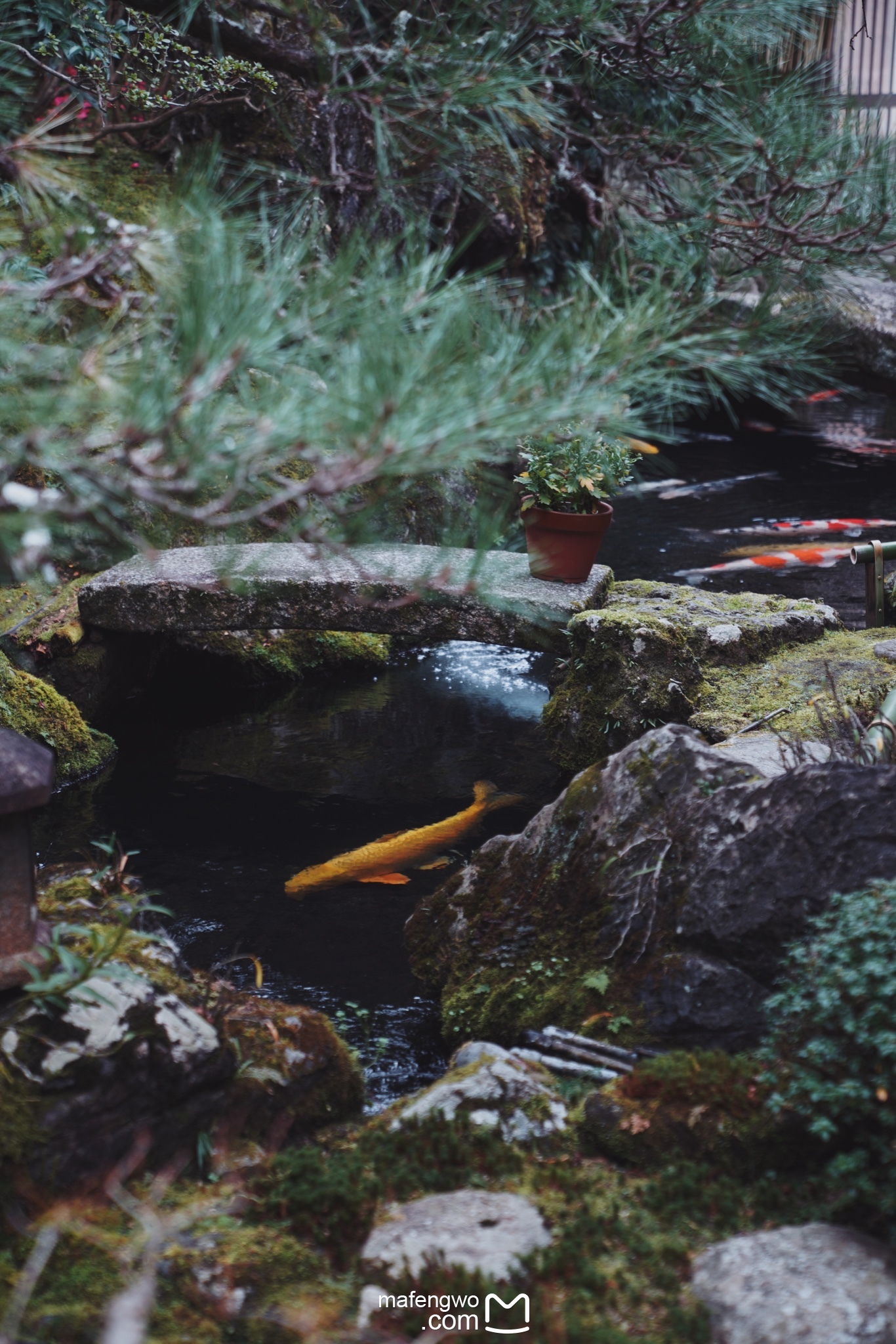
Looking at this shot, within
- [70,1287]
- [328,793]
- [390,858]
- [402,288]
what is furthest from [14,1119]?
[328,793]

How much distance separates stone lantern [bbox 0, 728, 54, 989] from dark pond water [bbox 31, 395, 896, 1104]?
1.35m

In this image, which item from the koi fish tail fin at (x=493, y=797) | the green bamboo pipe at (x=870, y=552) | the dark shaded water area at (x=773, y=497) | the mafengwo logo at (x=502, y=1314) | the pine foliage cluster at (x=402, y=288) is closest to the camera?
the pine foliage cluster at (x=402, y=288)

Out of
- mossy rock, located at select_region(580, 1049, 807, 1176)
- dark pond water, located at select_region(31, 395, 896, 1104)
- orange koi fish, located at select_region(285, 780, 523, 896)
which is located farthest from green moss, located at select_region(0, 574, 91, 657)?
mossy rock, located at select_region(580, 1049, 807, 1176)

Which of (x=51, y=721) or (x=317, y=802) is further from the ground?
(x=51, y=721)

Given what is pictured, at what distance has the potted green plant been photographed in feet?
20.4

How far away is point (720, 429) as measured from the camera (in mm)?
16766

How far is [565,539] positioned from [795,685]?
1.65m

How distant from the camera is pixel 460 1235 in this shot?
7.38ft

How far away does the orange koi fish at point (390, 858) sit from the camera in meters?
5.06

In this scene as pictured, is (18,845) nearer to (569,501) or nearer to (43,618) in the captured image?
(43,618)

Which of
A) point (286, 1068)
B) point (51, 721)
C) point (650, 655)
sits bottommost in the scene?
point (51, 721)

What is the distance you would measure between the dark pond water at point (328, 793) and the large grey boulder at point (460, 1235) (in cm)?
116

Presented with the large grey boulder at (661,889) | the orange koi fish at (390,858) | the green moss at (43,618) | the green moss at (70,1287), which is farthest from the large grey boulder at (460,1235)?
the green moss at (43,618)

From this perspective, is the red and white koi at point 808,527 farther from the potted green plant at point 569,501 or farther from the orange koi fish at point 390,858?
the orange koi fish at point 390,858
